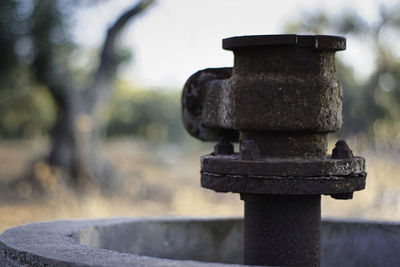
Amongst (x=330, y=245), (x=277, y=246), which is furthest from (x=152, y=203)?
(x=277, y=246)

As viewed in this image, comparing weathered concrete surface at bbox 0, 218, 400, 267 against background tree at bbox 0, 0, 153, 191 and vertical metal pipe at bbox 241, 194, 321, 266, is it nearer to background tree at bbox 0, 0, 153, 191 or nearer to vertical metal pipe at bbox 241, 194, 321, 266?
vertical metal pipe at bbox 241, 194, 321, 266

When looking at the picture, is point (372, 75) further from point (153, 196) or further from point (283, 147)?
point (283, 147)

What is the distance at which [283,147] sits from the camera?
248 centimetres

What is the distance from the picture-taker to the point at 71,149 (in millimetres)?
13117

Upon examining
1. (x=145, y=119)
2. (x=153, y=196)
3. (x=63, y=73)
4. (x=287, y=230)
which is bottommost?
(x=153, y=196)

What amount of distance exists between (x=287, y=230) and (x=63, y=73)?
11.3 metres

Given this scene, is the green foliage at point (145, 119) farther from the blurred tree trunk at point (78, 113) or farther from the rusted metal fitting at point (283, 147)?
the rusted metal fitting at point (283, 147)

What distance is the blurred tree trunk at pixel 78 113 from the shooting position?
12914 millimetres

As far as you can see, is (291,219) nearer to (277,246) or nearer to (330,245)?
(277,246)

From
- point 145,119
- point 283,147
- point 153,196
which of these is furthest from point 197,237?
point 145,119

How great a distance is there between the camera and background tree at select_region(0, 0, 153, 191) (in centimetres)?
1225

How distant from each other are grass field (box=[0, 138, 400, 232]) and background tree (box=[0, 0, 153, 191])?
→ 0.68m

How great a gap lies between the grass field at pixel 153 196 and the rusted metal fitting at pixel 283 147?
4.47m

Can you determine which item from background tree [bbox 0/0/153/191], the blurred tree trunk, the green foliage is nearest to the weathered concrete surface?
Answer: background tree [bbox 0/0/153/191]
